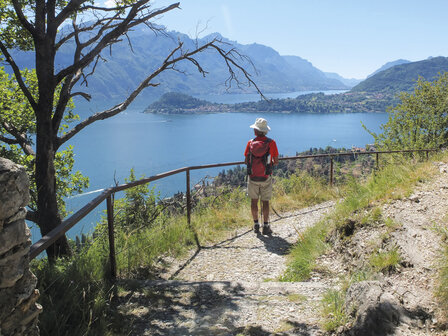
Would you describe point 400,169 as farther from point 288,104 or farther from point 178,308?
point 288,104

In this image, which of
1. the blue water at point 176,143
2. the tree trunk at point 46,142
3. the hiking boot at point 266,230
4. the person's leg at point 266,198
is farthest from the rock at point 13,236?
the blue water at point 176,143

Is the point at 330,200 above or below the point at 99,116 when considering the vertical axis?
below

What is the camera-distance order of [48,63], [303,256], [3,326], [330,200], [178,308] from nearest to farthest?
[3,326] → [178,308] → [303,256] → [48,63] → [330,200]

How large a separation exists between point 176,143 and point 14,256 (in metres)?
94.2

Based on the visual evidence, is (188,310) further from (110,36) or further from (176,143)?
(176,143)

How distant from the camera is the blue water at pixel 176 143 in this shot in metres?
65.2

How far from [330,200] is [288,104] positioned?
174462mm

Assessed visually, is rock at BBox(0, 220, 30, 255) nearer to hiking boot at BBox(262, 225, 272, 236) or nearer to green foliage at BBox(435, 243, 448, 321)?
green foliage at BBox(435, 243, 448, 321)

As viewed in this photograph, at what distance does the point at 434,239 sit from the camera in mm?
3062

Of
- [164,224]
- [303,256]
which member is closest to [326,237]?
[303,256]

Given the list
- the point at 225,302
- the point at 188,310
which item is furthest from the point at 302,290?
the point at 188,310

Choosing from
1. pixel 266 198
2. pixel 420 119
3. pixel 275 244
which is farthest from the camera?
pixel 420 119

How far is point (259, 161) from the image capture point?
5137mm

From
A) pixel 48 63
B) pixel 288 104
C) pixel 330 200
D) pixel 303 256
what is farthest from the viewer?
pixel 288 104
